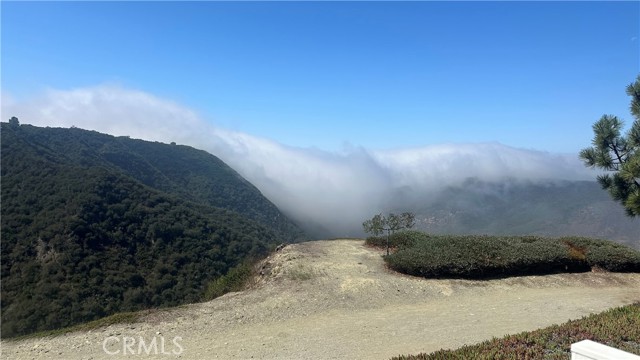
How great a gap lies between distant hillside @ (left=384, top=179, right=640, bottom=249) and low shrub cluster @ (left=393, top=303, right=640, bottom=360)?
76317mm

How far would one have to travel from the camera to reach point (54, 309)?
27000mm

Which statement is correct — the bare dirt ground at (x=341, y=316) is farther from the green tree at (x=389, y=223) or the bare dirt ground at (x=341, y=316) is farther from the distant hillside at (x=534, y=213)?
the distant hillside at (x=534, y=213)

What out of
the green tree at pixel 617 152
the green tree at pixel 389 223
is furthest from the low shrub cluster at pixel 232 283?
the green tree at pixel 617 152

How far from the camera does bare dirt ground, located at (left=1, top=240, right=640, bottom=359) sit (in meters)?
7.89

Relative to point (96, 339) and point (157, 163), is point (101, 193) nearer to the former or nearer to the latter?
point (96, 339)

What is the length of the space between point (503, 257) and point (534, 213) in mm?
133152

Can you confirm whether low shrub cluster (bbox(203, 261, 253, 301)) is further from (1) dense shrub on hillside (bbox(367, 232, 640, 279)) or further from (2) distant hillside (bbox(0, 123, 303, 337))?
(2) distant hillside (bbox(0, 123, 303, 337))

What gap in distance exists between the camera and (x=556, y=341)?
6.64m

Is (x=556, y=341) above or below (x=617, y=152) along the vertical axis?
below

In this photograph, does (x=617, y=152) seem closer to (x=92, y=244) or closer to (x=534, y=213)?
(x=92, y=244)

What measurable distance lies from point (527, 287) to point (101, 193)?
4426 cm

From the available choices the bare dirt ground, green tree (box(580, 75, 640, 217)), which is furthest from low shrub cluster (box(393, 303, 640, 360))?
green tree (box(580, 75, 640, 217))

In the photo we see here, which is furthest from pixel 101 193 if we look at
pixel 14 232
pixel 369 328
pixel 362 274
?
pixel 369 328

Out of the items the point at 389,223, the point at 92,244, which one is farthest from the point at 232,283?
the point at 92,244
